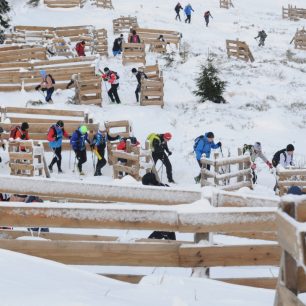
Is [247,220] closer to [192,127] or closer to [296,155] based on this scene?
[296,155]

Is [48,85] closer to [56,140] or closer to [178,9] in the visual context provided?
[56,140]

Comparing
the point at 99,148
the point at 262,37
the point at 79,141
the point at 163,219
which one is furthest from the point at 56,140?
the point at 262,37

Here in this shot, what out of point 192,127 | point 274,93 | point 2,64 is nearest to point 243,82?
point 274,93

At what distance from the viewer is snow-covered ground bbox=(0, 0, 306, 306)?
15.6ft

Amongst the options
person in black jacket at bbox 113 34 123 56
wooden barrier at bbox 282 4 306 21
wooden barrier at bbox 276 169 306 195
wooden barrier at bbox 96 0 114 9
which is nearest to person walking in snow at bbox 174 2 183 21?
wooden barrier at bbox 96 0 114 9

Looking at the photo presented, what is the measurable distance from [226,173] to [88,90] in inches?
376

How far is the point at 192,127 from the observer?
21.9 metres

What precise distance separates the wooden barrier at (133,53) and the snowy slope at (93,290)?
79.1ft

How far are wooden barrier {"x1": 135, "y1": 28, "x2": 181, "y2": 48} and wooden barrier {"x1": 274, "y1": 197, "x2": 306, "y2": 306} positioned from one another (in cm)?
3043

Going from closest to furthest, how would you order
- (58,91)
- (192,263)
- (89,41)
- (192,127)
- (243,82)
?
(192,263) → (192,127) → (58,91) → (243,82) → (89,41)

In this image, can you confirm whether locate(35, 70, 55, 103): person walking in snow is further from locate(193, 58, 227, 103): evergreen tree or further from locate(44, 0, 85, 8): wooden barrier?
locate(44, 0, 85, 8): wooden barrier

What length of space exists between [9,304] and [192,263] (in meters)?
1.81

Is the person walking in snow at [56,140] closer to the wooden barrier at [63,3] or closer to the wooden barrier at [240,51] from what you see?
the wooden barrier at [240,51]

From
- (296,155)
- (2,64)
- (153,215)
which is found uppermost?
(2,64)
